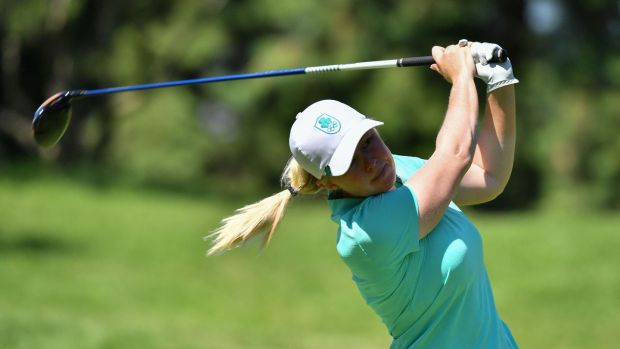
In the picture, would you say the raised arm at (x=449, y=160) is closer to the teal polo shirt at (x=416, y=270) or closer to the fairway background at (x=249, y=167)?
the teal polo shirt at (x=416, y=270)

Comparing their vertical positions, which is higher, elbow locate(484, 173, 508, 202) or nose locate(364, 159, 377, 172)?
nose locate(364, 159, 377, 172)

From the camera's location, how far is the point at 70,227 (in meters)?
13.8

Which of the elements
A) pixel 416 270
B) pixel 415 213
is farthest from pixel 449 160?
pixel 416 270

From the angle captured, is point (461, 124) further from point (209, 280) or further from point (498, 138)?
point (209, 280)

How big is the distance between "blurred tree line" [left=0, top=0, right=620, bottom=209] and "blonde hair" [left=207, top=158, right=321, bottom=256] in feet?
44.0

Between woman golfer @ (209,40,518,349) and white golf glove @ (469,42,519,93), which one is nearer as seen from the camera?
woman golfer @ (209,40,518,349)

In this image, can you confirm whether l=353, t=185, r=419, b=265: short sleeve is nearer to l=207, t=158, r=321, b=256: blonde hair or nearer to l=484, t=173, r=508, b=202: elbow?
l=207, t=158, r=321, b=256: blonde hair

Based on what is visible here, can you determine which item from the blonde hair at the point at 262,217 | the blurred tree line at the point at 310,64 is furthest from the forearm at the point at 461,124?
the blurred tree line at the point at 310,64

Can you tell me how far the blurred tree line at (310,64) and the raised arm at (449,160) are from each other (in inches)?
547

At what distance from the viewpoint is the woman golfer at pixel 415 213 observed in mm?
3080

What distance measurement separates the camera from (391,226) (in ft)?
10.1

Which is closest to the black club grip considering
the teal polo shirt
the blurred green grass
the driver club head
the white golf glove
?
the white golf glove

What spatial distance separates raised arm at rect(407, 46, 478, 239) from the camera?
10.1ft

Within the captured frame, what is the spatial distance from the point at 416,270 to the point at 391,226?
0.19 metres
